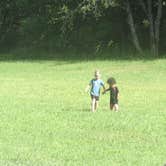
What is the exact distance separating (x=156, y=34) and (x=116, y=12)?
17.1ft

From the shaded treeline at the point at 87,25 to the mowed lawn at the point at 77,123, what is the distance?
33.5 ft

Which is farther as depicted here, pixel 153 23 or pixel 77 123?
pixel 153 23

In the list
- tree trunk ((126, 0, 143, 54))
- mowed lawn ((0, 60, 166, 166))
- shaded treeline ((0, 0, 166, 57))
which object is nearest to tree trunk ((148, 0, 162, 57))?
shaded treeline ((0, 0, 166, 57))

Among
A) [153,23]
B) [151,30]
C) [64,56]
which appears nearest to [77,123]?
[151,30]

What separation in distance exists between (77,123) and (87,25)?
1233 inches

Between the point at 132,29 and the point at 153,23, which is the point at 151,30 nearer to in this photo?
the point at 132,29

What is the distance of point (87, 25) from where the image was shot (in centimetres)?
4759

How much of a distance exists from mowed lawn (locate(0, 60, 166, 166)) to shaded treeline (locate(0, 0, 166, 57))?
10.2 metres

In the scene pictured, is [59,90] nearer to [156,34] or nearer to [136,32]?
[156,34]

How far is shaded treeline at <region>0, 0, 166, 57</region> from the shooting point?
137 ft

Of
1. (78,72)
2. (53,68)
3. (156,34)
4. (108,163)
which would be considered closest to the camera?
(108,163)

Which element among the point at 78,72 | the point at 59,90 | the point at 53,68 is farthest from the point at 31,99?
the point at 53,68

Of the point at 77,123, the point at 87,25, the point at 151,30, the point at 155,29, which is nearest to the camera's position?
the point at 77,123

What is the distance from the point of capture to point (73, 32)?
47312 millimetres
